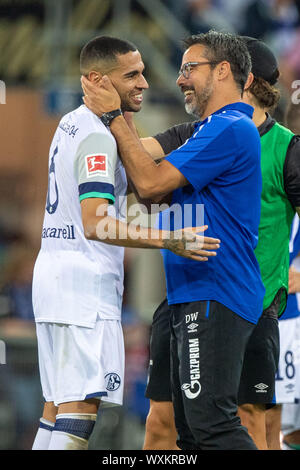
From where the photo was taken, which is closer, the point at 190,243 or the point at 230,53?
the point at 190,243

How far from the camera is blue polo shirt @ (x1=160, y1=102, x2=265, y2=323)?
4.05 metres

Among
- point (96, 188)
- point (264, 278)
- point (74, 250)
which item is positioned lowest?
point (264, 278)

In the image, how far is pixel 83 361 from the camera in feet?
13.3

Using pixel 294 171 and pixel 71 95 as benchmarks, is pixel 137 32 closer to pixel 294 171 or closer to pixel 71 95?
pixel 71 95

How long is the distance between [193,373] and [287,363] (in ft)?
4.71

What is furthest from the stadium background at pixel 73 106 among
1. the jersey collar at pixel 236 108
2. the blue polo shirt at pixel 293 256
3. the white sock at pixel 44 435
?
the jersey collar at pixel 236 108

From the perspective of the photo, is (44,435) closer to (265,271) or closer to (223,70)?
(265,271)

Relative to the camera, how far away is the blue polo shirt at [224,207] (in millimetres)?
4055

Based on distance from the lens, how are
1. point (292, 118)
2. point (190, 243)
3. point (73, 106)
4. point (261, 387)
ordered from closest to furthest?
point (190, 243)
point (261, 387)
point (292, 118)
point (73, 106)

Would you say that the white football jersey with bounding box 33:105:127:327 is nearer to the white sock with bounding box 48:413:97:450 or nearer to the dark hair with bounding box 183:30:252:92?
the white sock with bounding box 48:413:97:450

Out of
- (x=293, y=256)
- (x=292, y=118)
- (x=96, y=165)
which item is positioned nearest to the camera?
(x=96, y=165)

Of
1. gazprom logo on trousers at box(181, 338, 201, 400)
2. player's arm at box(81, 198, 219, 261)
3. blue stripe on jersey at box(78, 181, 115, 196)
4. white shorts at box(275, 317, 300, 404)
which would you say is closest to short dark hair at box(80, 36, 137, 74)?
blue stripe on jersey at box(78, 181, 115, 196)

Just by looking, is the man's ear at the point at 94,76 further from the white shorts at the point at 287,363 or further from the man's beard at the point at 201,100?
the white shorts at the point at 287,363

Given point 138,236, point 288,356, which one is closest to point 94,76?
point 138,236
